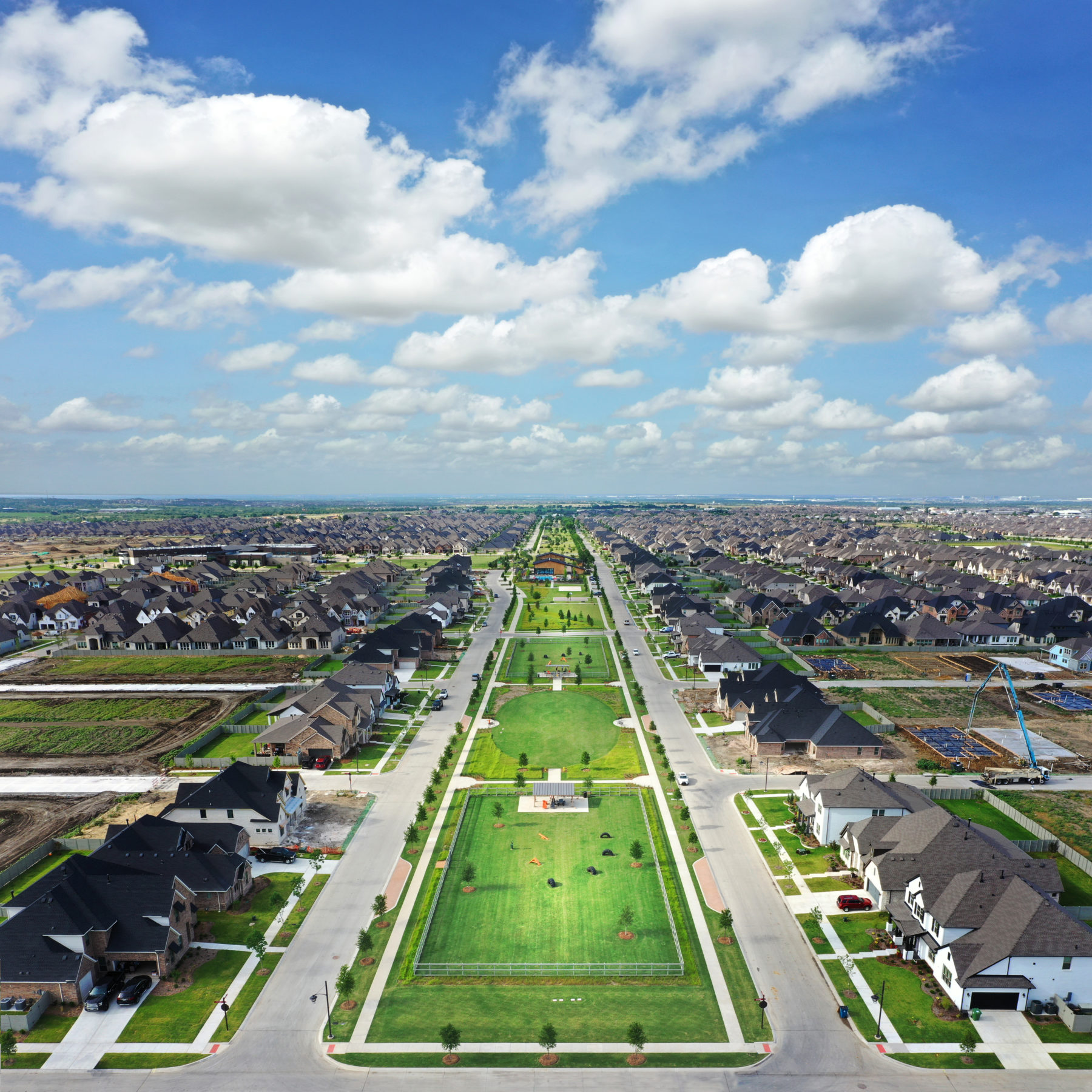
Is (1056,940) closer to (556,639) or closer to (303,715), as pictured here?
(303,715)

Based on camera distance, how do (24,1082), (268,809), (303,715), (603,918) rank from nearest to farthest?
(24,1082) → (603,918) → (268,809) → (303,715)

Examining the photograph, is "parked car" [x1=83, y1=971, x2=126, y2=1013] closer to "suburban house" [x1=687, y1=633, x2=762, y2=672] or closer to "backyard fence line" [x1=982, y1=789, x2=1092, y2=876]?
"backyard fence line" [x1=982, y1=789, x2=1092, y2=876]

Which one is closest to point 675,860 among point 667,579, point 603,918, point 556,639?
point 603,918

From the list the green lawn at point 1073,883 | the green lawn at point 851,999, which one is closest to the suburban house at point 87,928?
the green lawn at point 851,999

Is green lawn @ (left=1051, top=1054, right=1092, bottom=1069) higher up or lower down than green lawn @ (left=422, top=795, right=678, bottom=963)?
lower down

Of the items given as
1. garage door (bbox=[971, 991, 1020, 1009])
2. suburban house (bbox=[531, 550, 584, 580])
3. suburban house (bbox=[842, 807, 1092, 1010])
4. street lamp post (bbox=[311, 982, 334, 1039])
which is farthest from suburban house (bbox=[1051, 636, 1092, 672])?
street lamp post (bbox=[311, 982, 334, 1039])

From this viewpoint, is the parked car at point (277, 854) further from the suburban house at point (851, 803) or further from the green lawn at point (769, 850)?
the suburban house at point (851, 803)

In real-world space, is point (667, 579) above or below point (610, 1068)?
above
